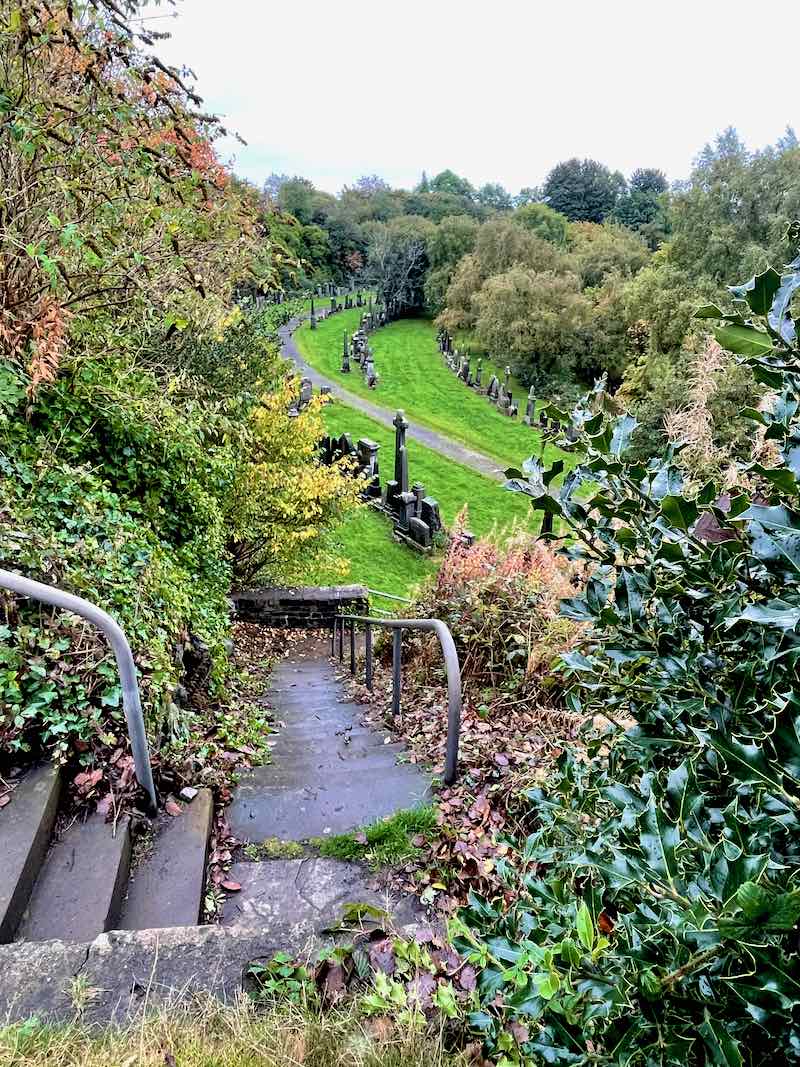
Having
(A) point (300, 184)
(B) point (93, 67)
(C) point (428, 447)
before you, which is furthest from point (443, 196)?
(B) point (93, 67)

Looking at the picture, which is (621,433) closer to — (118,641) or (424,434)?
(118,641)

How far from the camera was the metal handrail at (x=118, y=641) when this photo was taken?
2662mm

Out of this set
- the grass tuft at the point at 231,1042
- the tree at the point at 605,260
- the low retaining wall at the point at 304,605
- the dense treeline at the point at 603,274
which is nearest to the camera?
the grass tuft at the point at 231,1042

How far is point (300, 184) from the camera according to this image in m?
63.4

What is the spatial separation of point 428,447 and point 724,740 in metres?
22.7

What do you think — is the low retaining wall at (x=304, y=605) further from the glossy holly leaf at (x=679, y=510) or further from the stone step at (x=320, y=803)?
the glossy holly leaf at (x=679, y=510)

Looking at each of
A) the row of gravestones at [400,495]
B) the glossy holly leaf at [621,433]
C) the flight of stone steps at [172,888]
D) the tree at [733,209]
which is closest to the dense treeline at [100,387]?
the flight of stone steps at [172,888]

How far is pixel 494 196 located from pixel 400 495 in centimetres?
9591

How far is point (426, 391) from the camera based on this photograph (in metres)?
31.9

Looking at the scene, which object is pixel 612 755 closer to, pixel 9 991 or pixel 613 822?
pixel 613 822

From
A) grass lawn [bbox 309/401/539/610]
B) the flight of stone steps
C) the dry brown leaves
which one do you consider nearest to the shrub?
the dry brown leaves

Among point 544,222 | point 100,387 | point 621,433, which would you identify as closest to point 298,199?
point 544,222

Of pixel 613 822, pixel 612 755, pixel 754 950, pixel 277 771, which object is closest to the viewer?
pixel 754 950

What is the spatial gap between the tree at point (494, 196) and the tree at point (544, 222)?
39727 millimetres
